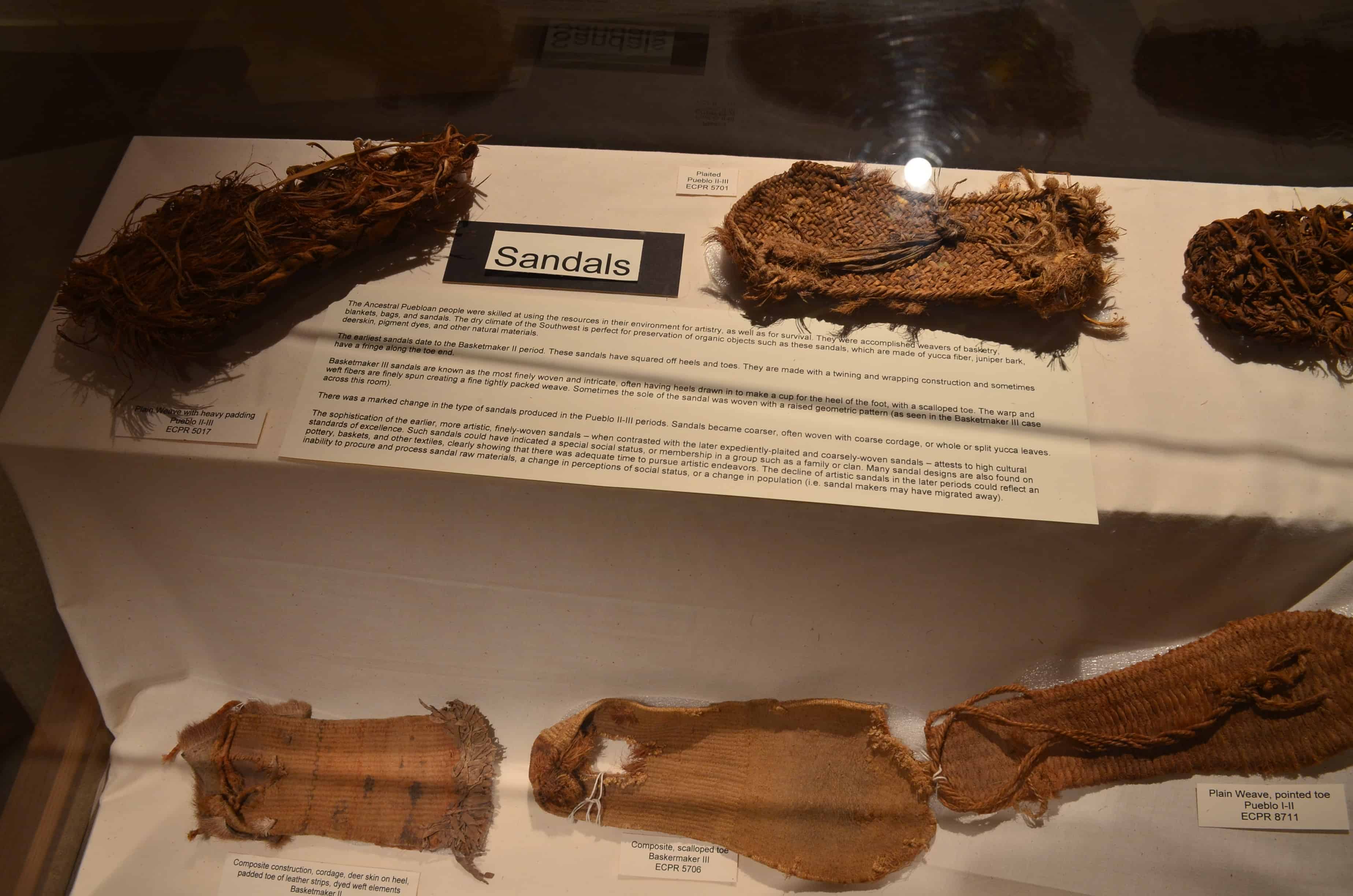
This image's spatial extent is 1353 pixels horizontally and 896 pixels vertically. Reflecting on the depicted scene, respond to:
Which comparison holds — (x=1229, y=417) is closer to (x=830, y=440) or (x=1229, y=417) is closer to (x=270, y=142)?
(x=830, y=440)

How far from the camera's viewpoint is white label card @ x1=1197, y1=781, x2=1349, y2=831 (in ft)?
3.82

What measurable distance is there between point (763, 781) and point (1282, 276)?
50.1 inches

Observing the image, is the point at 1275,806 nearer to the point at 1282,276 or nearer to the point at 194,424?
the point at 1282,276

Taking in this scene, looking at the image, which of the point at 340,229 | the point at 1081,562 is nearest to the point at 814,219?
the point at 1081,562

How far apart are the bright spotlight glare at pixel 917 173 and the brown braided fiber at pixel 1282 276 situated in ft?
1.58

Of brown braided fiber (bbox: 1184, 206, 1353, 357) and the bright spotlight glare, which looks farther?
the bright spotlight glare

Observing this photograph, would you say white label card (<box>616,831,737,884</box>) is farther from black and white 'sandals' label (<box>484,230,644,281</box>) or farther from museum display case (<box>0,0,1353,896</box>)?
black and white 'sandals' label (<box>484,230,644,281</box>)

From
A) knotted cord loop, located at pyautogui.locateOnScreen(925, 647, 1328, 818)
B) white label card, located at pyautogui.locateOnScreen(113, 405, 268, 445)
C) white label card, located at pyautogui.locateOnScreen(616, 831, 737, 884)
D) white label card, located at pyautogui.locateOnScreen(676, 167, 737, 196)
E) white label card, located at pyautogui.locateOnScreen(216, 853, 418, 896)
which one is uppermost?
Result: white label card, located at pyautogui.locateOnScreen(676, 167, 737, 196)

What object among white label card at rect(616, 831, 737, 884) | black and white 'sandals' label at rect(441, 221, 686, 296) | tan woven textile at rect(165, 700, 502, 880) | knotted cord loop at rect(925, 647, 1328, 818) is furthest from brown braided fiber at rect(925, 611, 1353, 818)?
black and white 'sandals' label at rect(441, 221, 686, 296)

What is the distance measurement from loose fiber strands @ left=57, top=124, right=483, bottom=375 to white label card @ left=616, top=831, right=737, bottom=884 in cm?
117

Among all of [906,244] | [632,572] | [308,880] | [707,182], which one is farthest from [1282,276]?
[308,880]

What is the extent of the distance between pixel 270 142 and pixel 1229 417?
6.13ft

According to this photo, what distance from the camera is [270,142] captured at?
152cm

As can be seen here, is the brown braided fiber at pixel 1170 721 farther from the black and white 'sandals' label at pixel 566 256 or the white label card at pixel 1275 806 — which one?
the black and white 'sandals' label at pixel 566 256
